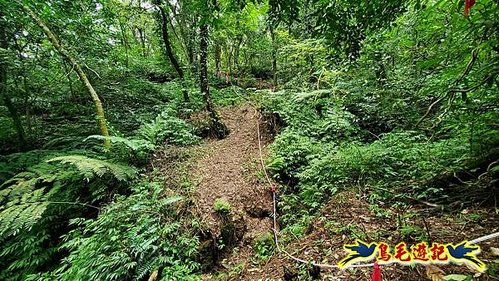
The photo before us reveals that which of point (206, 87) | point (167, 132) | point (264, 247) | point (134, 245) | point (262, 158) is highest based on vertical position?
point (206, 87)

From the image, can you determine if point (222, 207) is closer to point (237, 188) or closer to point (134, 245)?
point (237, 188)

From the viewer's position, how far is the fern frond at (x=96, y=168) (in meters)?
4.58

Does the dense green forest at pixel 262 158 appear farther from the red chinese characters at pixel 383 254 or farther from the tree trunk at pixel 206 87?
the red chinese characters at pixel 383 254

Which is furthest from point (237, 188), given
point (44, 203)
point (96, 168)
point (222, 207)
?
point (44, 203)

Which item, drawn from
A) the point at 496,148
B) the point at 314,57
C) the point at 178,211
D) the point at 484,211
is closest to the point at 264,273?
the point at 178,211

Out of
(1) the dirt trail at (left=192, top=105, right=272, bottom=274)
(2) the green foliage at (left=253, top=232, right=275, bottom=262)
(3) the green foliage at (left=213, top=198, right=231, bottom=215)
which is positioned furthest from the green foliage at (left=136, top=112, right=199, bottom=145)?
(2) the green foliage at (left=253, top=232, right=275, bottom=262)

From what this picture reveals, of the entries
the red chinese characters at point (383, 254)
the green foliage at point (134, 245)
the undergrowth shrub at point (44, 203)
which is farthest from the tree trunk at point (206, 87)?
the red chinese characters at point (383, 254)

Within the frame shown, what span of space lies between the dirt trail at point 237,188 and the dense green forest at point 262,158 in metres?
0.04

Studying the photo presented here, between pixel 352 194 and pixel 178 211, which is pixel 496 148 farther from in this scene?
pixel 178 211

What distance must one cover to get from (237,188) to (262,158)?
1.41 m

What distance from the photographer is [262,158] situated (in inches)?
257

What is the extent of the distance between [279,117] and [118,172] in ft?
15.7

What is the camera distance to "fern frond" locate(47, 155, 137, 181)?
180 inches

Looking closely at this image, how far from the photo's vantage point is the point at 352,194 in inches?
162
